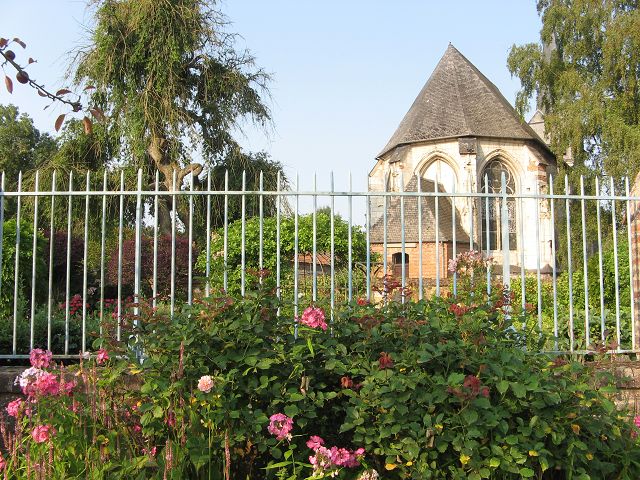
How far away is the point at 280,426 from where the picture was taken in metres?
3.08

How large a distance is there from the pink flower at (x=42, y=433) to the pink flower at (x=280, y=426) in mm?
1125

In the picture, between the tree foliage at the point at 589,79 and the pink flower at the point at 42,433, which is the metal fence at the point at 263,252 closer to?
the pink flower at the point at 42,433

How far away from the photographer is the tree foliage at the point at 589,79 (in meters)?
21.1

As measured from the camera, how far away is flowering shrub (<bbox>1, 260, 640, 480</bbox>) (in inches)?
121

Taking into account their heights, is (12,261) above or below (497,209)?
below

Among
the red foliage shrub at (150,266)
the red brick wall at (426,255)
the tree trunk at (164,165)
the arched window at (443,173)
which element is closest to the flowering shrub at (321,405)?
the red foliage shrub at (150,266)

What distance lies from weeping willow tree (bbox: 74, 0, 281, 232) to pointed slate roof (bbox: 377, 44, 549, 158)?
11.3 metres

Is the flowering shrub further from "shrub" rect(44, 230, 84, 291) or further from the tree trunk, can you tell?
"shrub" rect(44, 230, 84, 291)

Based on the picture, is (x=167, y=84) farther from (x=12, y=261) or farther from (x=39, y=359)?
(x=39, y=359)

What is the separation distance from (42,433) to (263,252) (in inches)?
311

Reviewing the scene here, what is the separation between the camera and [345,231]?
39.8 feet

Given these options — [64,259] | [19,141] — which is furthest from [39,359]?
[19,141]

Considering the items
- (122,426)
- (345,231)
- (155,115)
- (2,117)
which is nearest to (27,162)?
(2,117)

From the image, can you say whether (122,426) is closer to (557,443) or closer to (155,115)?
(557,443)
